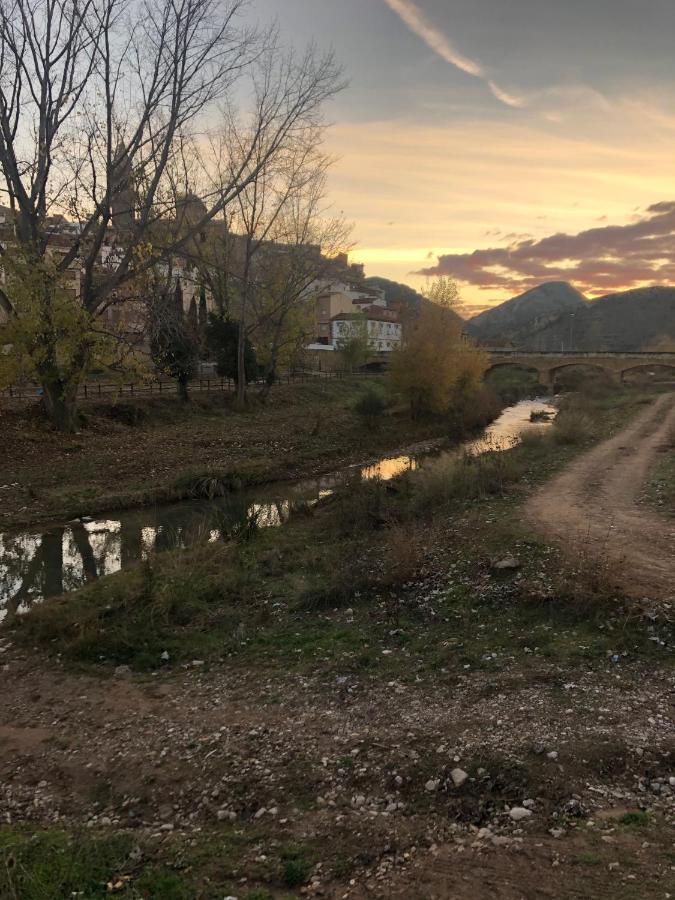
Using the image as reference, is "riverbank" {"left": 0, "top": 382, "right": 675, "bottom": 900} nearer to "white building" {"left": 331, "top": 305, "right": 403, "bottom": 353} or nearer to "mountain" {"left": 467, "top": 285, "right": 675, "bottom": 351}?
"white building" {"left": 331, "top": 305, "right": 403, "bottom": 353}

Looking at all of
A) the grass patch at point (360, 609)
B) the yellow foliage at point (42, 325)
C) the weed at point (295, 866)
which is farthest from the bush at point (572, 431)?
the weed at point (295, 866)

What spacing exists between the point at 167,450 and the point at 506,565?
1891 cm

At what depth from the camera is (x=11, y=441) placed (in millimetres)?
23797

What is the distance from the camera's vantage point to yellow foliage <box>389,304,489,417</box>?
130ft

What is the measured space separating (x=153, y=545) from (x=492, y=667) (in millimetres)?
10953

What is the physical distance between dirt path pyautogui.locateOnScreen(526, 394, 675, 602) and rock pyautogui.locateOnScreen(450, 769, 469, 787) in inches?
187

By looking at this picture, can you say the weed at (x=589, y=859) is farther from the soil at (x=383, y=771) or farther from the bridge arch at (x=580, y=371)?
the bridge arch at (x=580, y=371)

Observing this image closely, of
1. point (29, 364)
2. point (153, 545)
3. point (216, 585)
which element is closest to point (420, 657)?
point (216, 585)

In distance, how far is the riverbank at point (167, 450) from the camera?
19.8 meters

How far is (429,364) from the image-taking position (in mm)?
39625

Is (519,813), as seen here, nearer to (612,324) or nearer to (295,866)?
(295,866)

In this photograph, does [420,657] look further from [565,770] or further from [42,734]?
[42,734]

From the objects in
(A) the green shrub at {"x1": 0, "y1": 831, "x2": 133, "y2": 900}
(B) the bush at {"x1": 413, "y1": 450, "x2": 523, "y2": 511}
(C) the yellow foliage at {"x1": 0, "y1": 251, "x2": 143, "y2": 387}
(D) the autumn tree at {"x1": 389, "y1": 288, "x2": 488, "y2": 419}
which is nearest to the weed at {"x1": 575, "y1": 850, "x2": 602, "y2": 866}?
(A) the green shrub at {"x1": 0, "y1": 831, "x2": 133, "y2": 900}

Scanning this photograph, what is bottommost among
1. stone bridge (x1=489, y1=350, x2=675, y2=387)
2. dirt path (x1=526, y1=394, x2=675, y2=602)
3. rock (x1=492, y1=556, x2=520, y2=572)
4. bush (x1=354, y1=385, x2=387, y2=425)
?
rock (x1=492, y1=556, x2=520, y2=572)
